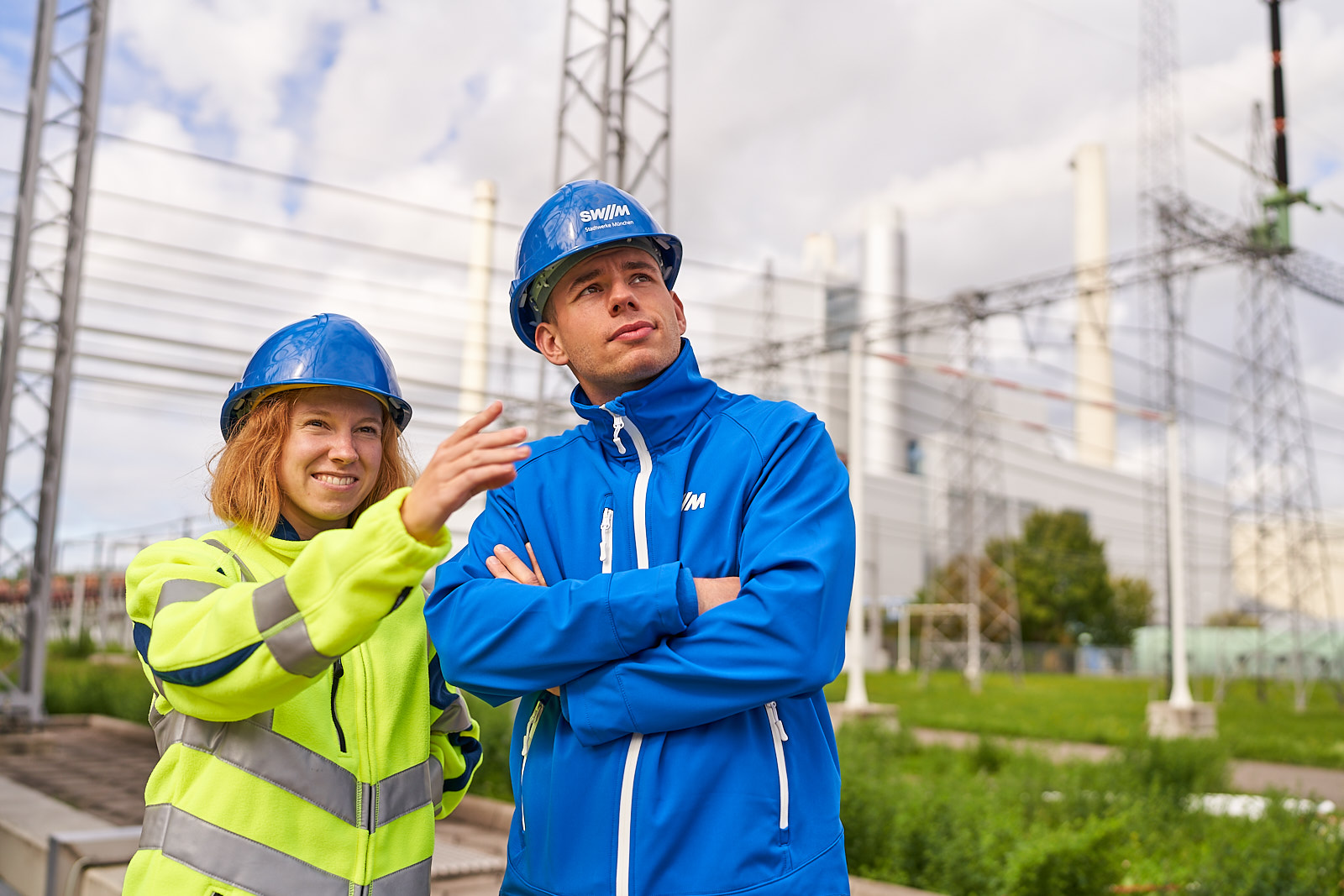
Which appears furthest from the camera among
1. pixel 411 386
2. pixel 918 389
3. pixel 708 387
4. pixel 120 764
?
pixel 918 389

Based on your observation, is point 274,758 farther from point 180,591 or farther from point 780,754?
point 780,754

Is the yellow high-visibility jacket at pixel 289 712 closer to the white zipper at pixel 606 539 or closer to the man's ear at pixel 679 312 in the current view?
the white zipper at pixel 606 539

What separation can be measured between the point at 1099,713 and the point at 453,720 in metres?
20.8

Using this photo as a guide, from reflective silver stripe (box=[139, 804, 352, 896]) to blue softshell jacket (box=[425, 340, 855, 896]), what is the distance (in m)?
0.35

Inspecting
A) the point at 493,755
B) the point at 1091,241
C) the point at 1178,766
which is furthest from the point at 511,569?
the point at 1091,241

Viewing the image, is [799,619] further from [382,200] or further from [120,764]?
[382,200]

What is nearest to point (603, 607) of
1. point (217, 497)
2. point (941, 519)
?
point (217, 497)

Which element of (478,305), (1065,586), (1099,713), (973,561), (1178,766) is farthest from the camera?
(1065,586)

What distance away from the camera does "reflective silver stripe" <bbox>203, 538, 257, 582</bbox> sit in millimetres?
1961

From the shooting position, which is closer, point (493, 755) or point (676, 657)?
point (676, 657)

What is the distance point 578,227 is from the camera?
1977 mm

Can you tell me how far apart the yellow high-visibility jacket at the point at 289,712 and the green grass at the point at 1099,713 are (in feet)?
26.6

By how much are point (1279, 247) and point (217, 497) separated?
82.6 ft

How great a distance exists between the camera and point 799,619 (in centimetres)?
170
